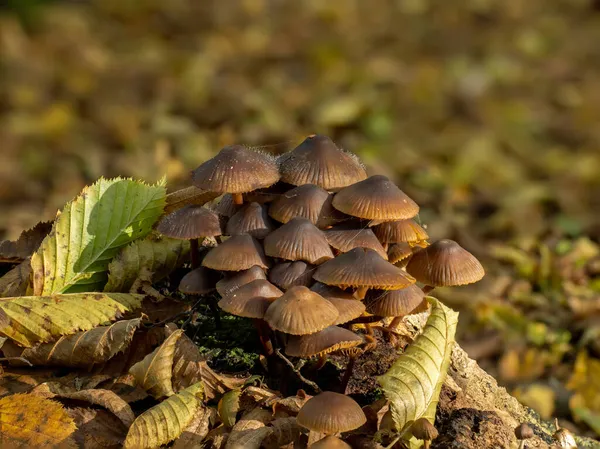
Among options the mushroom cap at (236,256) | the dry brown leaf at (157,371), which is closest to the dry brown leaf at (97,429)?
the dry brown leaf at (157,371)

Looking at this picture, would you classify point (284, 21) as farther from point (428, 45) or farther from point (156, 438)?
point (156, 438)

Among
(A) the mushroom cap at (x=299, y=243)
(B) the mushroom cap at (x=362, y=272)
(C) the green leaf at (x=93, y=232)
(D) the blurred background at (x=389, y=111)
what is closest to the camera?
(B) the mushroom cap at (x=362, y=272)

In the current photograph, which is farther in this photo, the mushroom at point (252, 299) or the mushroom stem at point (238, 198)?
the mushroom stem at point (238, 198)

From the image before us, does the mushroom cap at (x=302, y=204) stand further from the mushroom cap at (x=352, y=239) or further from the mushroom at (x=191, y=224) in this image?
the mushroom at (x=191, y=224)

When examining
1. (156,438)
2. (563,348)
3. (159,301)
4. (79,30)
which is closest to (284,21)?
(79,30)

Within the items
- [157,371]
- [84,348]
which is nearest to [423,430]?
[157,371]

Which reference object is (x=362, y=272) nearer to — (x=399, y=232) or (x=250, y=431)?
(x=399, y=232)

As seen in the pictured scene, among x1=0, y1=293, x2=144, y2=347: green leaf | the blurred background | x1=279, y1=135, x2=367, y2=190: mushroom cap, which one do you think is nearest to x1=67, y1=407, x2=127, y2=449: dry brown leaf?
x1=0, y1=293, x2=144, y2=347: green leaf
